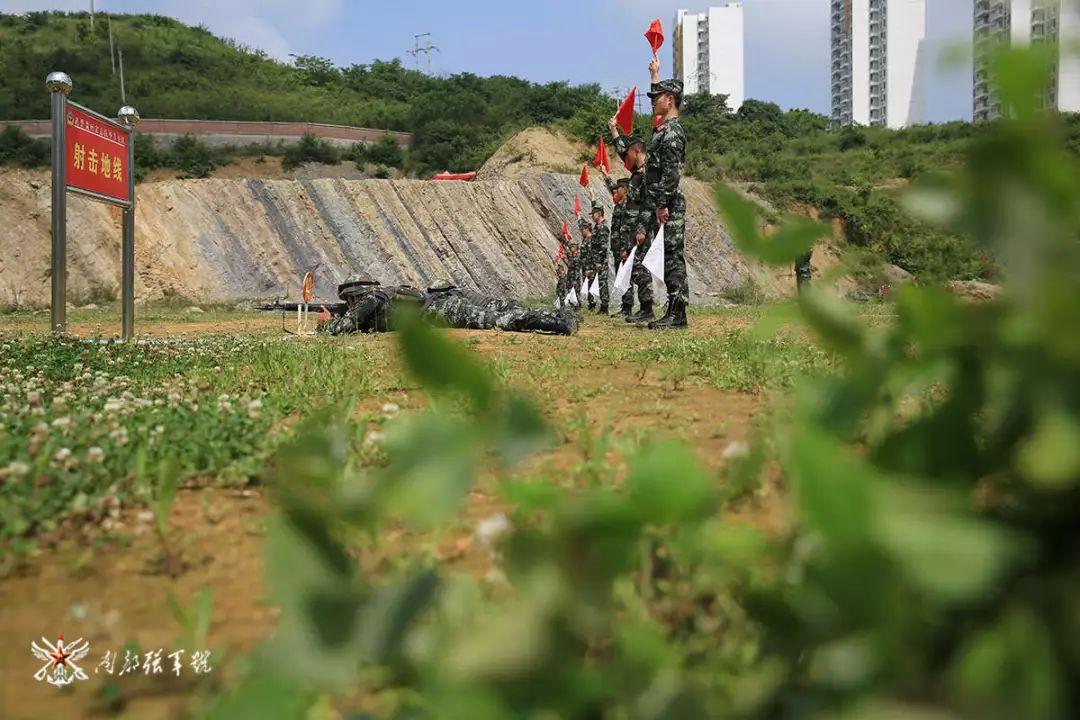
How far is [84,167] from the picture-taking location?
6777 millimetres

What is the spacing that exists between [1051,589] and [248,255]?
19.9 m

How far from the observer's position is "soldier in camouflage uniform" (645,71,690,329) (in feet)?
25.8

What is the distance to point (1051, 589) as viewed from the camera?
44 cm

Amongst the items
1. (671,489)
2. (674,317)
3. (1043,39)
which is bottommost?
(671,489)

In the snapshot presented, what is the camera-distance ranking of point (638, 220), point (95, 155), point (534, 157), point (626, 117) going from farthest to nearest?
point (534, 157) < point (626, 117) < point (638, 220) < point (95, 155)

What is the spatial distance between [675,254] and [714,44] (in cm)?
6890

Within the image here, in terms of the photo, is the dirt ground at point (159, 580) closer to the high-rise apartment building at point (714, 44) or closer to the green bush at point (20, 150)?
the green bush at point (20, 150)

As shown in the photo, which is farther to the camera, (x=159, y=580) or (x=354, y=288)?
(x=354, y=288)

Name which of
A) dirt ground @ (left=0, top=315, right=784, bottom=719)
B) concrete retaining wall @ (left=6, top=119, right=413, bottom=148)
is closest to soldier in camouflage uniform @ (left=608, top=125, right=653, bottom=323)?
dirt ground @ (left=0, top=315, right=784, bottom=719)

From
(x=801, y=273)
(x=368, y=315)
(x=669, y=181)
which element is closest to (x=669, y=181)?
(x=669, y=181)

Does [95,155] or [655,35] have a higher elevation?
[655,35]

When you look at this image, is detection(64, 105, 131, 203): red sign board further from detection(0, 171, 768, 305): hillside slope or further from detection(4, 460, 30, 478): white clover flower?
detection(0, 171, 768, 305): hillside slope

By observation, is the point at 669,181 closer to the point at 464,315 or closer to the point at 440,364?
the point at 464,315

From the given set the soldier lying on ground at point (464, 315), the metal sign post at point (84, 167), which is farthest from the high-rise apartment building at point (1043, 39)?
the soldier lying on ground at point (464, 315)
